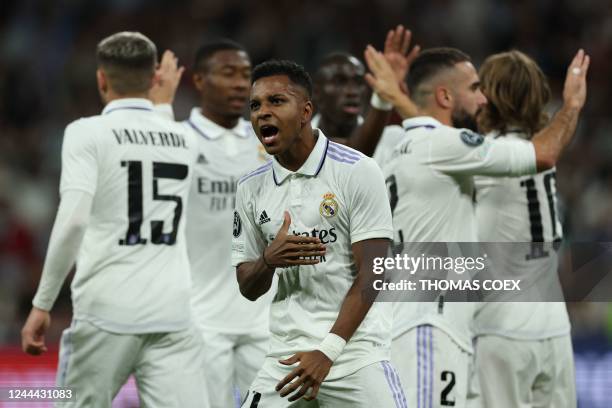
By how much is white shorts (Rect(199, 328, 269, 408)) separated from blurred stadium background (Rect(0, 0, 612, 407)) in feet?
21.4

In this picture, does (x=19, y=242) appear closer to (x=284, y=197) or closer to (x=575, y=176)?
(x=575, y=176)

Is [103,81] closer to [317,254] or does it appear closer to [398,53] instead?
[398,53]

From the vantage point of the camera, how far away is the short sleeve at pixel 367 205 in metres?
4.74

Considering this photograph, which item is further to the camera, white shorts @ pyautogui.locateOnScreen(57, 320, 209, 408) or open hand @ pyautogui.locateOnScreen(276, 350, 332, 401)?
white shorts @ pyautogui.locateOnScreen(57, 320, 209, 408)

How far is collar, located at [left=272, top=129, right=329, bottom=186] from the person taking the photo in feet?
16.0

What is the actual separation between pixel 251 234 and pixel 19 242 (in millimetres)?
8198

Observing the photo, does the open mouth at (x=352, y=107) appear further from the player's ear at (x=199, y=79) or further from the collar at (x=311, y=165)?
the collar at (x=311, y=165)

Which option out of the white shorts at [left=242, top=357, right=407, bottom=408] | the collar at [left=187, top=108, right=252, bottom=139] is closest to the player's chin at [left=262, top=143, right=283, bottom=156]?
the white shorts at [left=242, top=357, right=407, bottom=408]

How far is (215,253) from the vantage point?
23.4 ft

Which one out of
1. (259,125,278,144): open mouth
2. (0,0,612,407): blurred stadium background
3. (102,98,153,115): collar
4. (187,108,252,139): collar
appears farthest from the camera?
(0,0,612,407): blurred stadium background

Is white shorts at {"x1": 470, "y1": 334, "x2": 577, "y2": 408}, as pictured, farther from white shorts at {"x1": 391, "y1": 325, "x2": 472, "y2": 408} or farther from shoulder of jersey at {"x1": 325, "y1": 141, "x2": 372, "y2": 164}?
shoulder of jersey at {"x1": 325, "y1": 141, "x2": 372, "y2": 164}

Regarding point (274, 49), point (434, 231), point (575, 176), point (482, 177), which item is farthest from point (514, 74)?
point (274, 49)

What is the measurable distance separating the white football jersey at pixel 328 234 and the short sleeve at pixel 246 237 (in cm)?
9

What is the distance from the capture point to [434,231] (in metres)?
6.00
